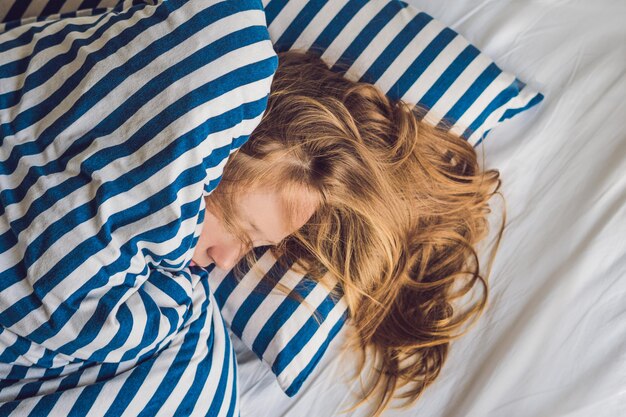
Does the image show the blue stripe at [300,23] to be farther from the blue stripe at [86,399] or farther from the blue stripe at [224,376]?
the blue stripe at [86,399]

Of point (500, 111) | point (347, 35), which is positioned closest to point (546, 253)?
point (500, 111)

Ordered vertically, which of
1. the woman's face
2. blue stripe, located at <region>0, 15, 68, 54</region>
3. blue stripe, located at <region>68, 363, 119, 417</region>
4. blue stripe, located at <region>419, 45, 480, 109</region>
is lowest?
blue stripe, located at <region>68, 363, 119, 417</region>

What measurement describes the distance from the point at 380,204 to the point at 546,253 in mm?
249

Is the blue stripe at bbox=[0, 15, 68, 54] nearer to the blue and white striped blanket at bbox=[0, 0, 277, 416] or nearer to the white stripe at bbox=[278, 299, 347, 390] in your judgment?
the blue and white striped blanket at bbox=[0, 0, 277, 416]

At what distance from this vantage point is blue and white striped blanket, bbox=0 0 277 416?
2.34 feet

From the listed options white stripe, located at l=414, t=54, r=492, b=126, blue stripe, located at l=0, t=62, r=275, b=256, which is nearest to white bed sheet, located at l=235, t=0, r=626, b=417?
white stripe, located at l=414, t=54, r=492, b=126

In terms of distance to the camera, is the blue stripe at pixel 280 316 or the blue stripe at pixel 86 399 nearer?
the blue stripe at pixel 86 399

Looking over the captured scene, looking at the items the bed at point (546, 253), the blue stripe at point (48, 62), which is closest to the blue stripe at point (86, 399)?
the bed at point (546, 253)

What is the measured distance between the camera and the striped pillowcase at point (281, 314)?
35.8 inches

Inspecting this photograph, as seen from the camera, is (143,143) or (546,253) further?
(546,253)

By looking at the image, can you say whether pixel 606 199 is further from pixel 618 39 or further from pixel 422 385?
pixel 422 385

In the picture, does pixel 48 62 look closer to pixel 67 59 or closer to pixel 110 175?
pixel 67 59

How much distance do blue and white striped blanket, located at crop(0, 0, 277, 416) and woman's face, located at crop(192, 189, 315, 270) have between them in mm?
76

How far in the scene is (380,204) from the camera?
0.92 meters
